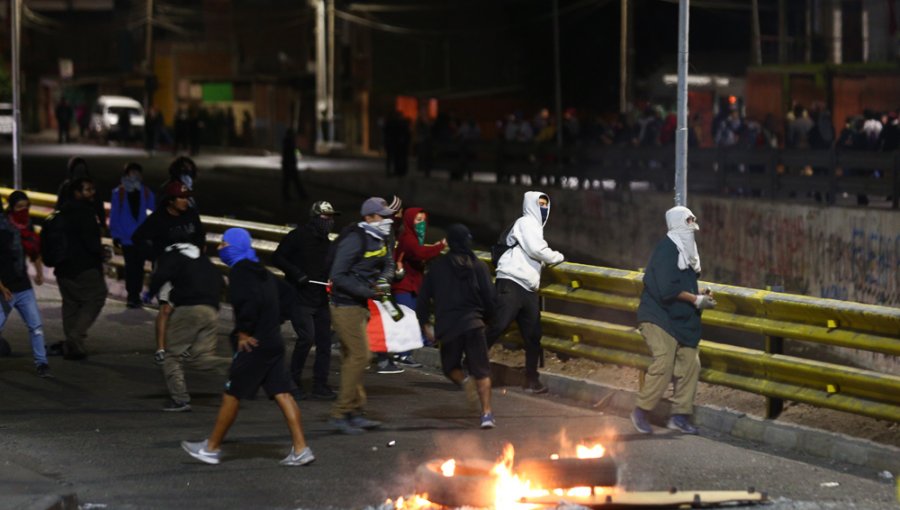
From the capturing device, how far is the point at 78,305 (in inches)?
536

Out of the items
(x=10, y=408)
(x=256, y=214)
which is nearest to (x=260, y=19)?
(x=256, y=214)

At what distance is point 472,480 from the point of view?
26.1 feet

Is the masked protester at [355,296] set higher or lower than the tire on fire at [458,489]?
higher

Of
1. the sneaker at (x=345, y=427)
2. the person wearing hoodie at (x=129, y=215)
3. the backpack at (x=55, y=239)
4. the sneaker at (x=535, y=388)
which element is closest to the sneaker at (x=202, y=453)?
the sneaker at (x=345, y=427)

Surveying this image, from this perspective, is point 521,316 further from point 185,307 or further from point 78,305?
point 78,305

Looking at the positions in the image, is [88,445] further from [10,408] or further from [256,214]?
[256,214]

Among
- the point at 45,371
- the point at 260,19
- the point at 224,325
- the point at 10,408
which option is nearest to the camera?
the point at 10,408

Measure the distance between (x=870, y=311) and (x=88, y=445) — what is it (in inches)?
201

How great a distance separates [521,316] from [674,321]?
1.78m

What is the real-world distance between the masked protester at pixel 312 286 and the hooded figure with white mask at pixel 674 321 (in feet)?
8.58

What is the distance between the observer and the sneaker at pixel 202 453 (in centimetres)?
930

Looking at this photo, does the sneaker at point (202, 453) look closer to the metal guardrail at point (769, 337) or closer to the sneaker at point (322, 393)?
the sneaker at point (322, 393)

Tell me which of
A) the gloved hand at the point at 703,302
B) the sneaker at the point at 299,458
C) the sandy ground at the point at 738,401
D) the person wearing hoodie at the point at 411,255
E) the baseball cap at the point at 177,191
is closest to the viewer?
the sneaker at the point at 299,458

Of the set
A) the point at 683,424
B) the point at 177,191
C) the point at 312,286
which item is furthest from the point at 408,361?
the point at 683,424
